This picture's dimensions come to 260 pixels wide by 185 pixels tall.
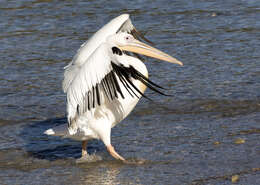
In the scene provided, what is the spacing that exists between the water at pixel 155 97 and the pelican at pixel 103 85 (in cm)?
31

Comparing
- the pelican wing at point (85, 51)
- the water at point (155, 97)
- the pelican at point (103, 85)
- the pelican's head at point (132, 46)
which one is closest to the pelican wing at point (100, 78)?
the pelican at point (103, 85)

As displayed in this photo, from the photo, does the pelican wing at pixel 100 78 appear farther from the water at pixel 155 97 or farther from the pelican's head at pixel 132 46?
the water at pixel 155 97

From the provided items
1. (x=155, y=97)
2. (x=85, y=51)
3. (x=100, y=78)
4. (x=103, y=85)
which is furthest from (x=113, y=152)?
(x=155, y=97)

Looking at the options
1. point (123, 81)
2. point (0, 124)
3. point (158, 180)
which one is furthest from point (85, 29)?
point (158, 180)

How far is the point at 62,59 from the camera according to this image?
8445 mm

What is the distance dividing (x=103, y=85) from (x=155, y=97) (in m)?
2.09

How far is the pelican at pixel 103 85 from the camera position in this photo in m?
4.94

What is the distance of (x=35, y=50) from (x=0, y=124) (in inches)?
100.0

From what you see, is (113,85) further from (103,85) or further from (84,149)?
(84,149)

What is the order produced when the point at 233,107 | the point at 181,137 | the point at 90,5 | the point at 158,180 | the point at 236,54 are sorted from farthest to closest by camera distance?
1. the point at 90,5
2. the point at 236,54
3. the point at 233,107
4. the point at 181,137
5. the point at 158,180

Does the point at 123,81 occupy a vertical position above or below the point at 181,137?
above

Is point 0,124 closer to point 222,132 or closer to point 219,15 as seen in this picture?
point 222,132

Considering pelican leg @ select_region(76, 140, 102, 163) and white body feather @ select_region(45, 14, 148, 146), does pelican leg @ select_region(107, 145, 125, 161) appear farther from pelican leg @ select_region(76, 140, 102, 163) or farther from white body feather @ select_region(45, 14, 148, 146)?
pelican leg @ select_region(76, 140, 102, 163)

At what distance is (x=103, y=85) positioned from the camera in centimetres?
509
